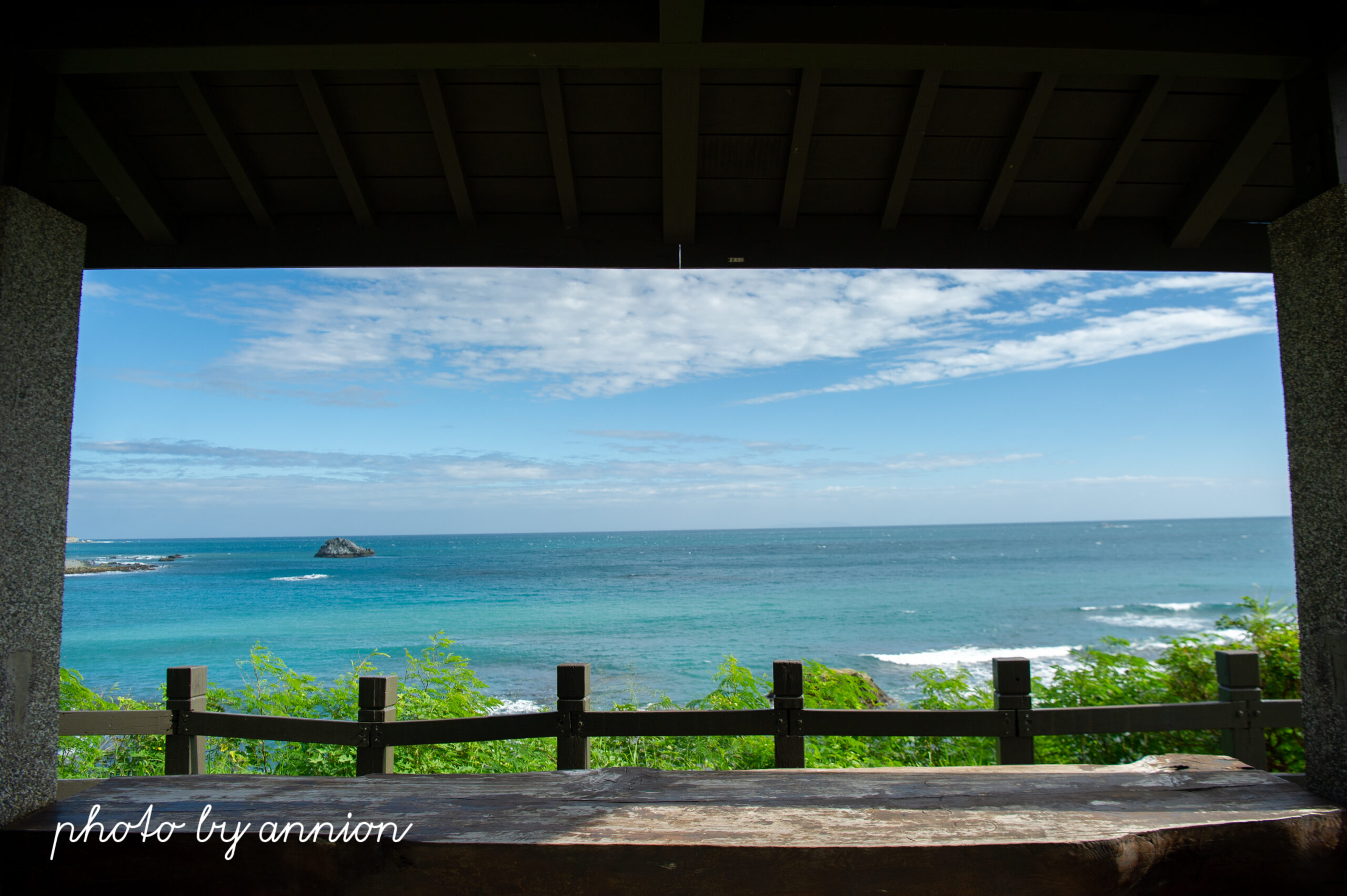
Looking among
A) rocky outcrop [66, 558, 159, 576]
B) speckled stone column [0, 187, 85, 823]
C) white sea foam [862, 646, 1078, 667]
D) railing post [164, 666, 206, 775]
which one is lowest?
white sea foam [862, 646, 1078, 667]

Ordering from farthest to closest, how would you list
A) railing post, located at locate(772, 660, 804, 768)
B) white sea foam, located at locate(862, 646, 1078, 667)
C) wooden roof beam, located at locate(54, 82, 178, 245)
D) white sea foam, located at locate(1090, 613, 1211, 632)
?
1. white sea foam, located at locate(1090, 613, 1211, 632)
2. white sea foam, located at locate(862, 646, 1078, 667)
3. railing post, located at locate(772, 660, 804, 768)
4. wooden roof beam, located at locate(54, 82, 178, 245)

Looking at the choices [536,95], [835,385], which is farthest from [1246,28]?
[835,385]

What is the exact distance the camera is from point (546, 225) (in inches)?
119

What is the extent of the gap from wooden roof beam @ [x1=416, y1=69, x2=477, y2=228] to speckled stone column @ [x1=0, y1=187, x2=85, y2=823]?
1260 millimetres

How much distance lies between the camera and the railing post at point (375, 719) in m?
3.32

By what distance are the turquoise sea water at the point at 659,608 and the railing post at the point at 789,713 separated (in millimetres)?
13552

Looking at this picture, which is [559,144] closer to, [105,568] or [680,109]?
[680,109]

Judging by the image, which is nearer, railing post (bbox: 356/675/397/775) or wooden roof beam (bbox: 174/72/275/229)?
wooden roof beam (bbox: 174/72/275/229)

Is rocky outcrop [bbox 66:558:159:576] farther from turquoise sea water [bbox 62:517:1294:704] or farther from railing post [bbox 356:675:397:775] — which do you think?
railing post [bbox 356:675:397:775]

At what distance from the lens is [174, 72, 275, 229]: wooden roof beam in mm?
2449

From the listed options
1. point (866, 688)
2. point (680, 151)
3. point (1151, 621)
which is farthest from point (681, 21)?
point (1151, 621)

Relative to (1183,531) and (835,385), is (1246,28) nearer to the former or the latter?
(835,385)

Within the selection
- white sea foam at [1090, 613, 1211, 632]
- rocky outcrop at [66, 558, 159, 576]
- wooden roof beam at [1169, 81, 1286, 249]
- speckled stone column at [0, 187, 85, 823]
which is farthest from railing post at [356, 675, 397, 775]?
rocky outcrop at [66, 558, 159, 576]

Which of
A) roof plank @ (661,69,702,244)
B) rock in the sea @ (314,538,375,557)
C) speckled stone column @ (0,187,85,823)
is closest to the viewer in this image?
speckled stone column @ (0,187,85,823)
